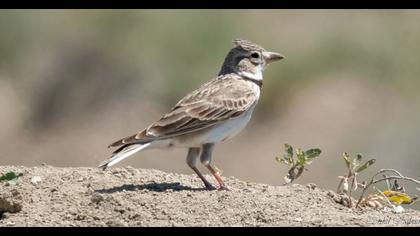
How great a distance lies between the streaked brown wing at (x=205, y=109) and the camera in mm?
11617

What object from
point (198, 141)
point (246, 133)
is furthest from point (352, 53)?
point (198, 141)

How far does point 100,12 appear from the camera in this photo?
975 inches

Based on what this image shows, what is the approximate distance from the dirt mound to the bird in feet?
1.12

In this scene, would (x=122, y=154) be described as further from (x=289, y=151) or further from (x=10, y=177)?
(x=289, y=151)

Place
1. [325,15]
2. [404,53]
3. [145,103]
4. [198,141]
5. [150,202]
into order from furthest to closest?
1. [325,15]
2. [404,53]
3. [145,103]
4. [198,141]
5. [150,202]

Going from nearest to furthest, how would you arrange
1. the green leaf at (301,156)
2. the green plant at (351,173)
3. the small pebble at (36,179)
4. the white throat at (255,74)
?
the green plant at (351,173) → the small pebble at (36,179) → the green leaf at (301,156) → the white throat at (255,74)

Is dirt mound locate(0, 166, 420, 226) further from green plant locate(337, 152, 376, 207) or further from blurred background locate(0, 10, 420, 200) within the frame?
blurred background locate(0, 10, 420, 200)

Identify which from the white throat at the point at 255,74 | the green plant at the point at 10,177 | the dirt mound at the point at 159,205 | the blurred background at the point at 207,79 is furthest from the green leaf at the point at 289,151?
the blurred background at the point at 207,79

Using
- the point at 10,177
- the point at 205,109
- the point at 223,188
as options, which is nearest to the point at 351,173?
the point at 223,188

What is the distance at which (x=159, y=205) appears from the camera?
34.1 feet

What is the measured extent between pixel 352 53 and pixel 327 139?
12.4 feet

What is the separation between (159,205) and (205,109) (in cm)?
188

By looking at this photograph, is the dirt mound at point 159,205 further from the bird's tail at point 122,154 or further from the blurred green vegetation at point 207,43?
the blurred green vegetation at point 207,43

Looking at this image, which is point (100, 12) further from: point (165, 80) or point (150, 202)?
point (150, 202)
